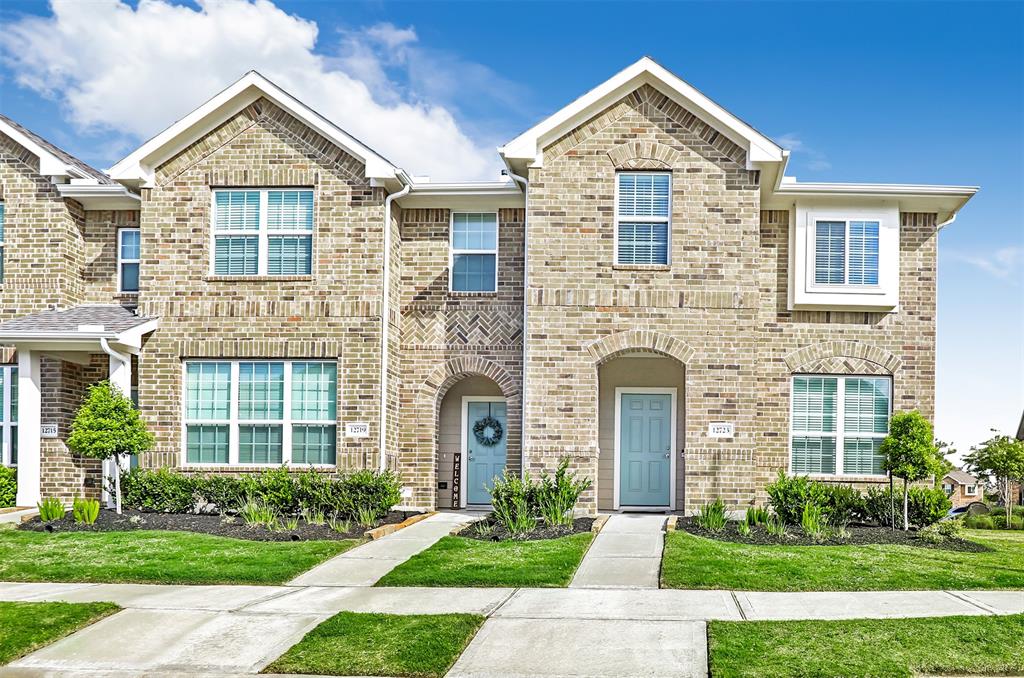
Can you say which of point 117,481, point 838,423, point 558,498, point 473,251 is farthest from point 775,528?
point 117,481

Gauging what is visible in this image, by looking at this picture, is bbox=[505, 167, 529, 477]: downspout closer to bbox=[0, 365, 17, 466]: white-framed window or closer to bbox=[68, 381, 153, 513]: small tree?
bbox=[68, 381, 153, 513]: small tree

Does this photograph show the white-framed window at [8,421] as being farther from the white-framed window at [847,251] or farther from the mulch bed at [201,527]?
the white-framed window at [847,251]

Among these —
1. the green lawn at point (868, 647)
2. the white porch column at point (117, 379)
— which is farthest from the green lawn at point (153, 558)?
the green lawn at point (868, 647)

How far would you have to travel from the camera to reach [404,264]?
20203 millimetres

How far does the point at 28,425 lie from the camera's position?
749 inches

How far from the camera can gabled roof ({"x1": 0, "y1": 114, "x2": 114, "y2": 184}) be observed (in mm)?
20109

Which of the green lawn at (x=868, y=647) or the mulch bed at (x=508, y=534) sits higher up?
the green lawn at (x=868, y=647)

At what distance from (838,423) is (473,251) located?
7280 mm

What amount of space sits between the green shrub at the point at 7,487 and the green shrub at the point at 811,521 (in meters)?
13.5

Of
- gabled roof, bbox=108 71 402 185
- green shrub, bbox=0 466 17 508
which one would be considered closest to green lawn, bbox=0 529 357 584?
green shrub, bbox=0 466 17 508

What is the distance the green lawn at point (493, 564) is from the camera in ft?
40.9

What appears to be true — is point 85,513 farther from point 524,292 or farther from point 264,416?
point 524,292

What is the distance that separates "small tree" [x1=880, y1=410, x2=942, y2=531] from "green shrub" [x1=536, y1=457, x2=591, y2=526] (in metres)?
4.72

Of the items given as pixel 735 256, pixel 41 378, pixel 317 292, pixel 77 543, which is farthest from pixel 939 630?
pixel 41 378
